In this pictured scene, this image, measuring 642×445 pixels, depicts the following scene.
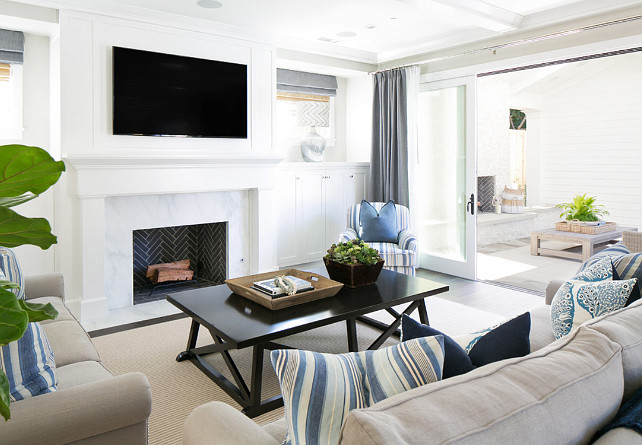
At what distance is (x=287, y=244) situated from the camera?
5.52 meters

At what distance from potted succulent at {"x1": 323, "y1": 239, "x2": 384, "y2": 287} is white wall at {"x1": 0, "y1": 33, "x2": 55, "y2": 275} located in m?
2.44

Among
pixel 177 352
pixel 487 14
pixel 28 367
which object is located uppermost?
pixel 487 14

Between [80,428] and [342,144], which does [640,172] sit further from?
[80,428]

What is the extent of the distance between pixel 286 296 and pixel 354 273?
54 centimetres

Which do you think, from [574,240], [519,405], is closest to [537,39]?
[574,240]

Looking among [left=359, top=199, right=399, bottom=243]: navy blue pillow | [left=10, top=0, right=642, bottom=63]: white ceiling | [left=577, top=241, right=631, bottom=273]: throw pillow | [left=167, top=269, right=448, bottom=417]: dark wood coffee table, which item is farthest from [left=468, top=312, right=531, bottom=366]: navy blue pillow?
[left=359, top=199, right=399, bottom=243]: navy blue pillow

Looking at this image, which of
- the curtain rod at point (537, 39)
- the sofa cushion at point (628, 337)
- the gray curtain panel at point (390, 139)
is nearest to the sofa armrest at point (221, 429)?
the sofa cushion at point (628, 337)

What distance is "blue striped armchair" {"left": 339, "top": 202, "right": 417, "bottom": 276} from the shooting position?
15.0ft

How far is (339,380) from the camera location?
3.46 ft

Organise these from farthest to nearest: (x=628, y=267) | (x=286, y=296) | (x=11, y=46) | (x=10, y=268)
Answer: (x=11, y=46) → (x=286, y=296) → (x=10, y=268) → (x=628, y=267)

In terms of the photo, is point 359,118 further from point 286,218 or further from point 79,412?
point 79,412

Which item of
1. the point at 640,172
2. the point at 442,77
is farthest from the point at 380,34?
the point at 640,172

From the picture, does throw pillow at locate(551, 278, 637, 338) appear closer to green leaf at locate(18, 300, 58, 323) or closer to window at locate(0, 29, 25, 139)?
green leaf at locate(18, 300, 58, 323)

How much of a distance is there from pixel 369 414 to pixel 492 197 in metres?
8.12
